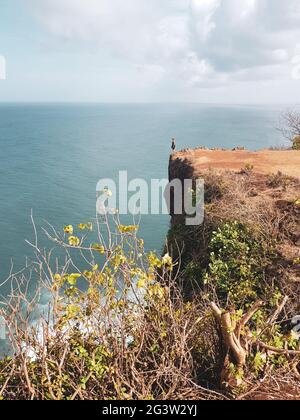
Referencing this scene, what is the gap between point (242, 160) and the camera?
20125mm

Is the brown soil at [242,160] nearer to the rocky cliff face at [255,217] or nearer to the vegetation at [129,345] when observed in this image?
the rocky cliff face at [255,217]

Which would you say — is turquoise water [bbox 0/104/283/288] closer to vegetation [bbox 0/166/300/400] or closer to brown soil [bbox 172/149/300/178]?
brown soil [bbox 172/149/300/178]

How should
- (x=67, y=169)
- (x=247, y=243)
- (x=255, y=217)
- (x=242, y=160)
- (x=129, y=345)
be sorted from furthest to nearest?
(x=67, y=169) < (x=242, y=160) < (x=255, y=217) < (x=247, y=243) < (x=129, y=345)

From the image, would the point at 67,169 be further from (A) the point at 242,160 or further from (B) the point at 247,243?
(B) the point at 247,243

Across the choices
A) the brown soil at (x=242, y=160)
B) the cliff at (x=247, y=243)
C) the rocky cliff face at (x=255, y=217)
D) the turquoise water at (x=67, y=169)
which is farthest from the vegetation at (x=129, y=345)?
the turquoise water at (x=67, y=169)

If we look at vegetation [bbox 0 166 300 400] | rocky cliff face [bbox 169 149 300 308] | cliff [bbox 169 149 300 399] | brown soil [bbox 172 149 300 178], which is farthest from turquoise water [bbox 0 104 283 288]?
vegetation [bbox 0 166 300 400]

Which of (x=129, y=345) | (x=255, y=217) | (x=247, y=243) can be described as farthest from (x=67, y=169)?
(x=129, y=345)

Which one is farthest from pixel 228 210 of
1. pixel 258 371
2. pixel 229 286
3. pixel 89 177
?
pixel 89 177

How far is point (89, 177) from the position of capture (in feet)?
189

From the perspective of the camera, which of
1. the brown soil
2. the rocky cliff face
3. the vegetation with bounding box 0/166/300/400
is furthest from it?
the brown soil

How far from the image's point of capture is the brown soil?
1794 cm

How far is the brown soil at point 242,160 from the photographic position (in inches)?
706

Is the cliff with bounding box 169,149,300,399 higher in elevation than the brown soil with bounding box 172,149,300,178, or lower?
lower

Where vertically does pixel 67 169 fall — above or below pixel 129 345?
below
